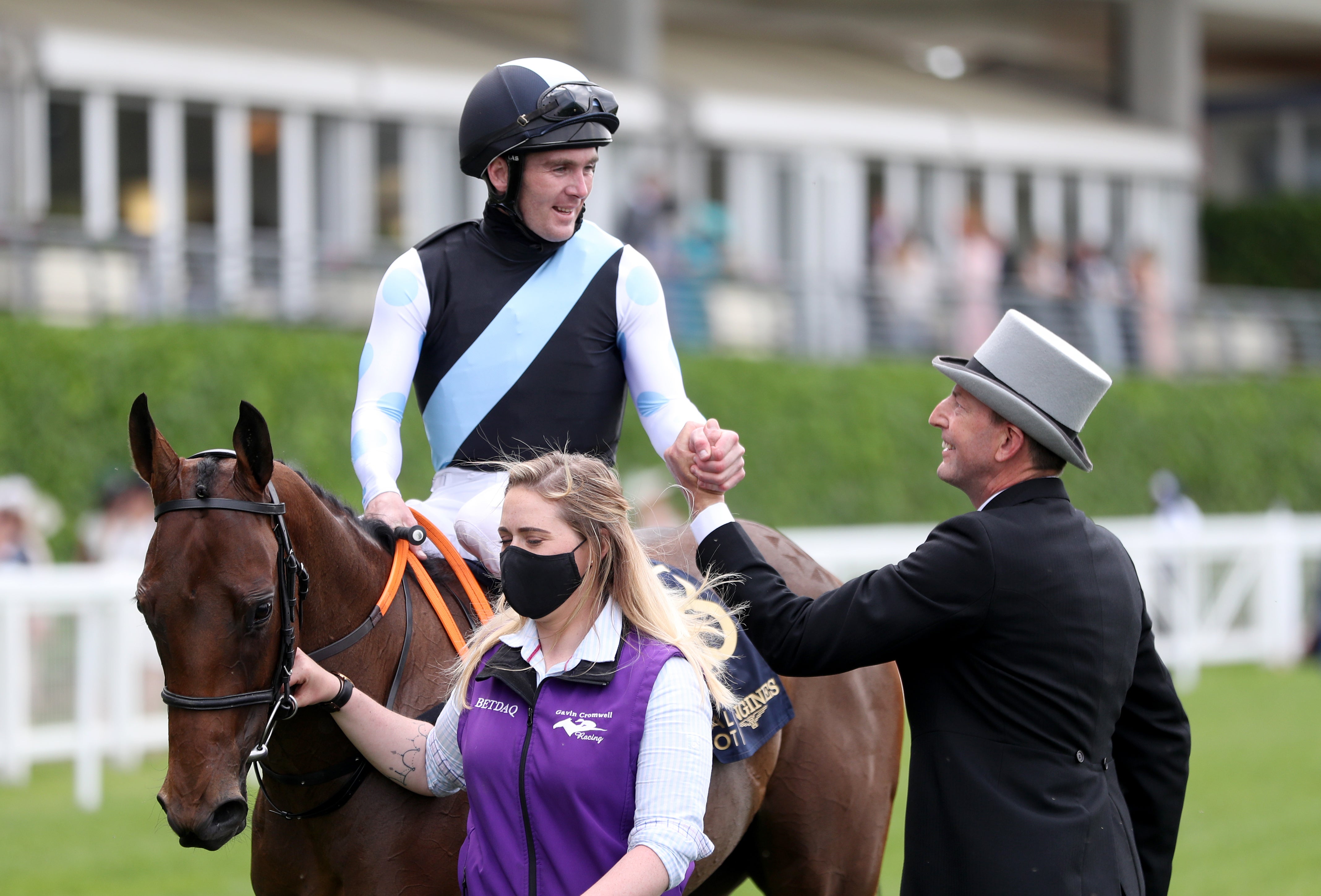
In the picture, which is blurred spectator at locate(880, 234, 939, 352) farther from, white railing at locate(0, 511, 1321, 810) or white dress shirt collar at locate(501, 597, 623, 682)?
white dress shirt collar at locate(501, 597, 623, 682)

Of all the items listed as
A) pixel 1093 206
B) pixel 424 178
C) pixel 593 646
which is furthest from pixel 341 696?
pixel 1093 206

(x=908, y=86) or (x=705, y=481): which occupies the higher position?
(x=908, y=86)

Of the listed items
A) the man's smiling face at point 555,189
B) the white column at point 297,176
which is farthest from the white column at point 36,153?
the man's smiling face at point 555,189

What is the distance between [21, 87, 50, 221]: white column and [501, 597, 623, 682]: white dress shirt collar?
12.3 m

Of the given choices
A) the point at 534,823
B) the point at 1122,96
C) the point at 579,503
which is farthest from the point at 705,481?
the point at 1122,96

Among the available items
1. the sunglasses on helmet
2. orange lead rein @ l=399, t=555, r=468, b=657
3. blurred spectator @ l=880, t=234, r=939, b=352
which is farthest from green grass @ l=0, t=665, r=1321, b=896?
blurred spectator @ l=880, t=234, r=939, b=352

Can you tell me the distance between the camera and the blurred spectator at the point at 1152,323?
18.5 metres

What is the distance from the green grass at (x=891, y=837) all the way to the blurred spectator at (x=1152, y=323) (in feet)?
32.0

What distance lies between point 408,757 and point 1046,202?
71.9 ft

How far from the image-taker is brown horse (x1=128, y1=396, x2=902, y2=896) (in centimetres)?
249

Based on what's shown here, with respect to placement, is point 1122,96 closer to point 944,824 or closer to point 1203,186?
point 1203,186

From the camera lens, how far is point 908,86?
920 inches

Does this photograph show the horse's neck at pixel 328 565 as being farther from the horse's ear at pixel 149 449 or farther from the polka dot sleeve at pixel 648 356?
the polka dot sleeve at pixel 648 356

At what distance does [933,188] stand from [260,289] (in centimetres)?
1179
